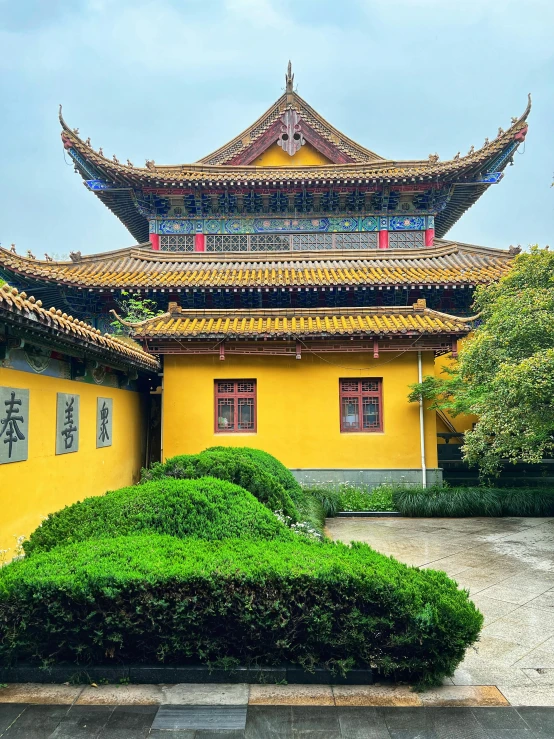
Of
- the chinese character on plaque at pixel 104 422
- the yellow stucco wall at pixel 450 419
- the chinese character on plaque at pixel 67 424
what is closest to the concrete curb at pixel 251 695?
the chinese character on plaque at pixel 67 424

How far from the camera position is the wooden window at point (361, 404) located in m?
11.2

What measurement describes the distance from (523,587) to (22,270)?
12.3 metres

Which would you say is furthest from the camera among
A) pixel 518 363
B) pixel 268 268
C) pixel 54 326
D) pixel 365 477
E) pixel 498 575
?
pixel 268 268

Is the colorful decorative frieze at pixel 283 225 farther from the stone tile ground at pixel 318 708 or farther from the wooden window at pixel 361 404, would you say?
the stone tile ground at pixel 318 708

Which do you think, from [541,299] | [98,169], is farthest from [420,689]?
[98,169]

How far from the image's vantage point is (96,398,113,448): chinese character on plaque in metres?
8.62

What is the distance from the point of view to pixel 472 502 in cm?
997

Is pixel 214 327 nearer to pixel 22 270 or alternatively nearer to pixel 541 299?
pixel 22 270

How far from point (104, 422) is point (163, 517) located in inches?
193

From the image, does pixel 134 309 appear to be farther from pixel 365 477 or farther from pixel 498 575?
pixel 498 575

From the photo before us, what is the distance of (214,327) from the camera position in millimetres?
11117

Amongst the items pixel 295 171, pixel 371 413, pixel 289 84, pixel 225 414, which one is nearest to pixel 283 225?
pixel 295 171

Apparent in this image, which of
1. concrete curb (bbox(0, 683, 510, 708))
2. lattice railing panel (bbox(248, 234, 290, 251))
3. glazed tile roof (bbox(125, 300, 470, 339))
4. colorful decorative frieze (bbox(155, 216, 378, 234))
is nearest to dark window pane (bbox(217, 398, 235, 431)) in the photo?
glazed tile roof (bbox(125, 300, 470, 339))

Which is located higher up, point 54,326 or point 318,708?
point 54,326
